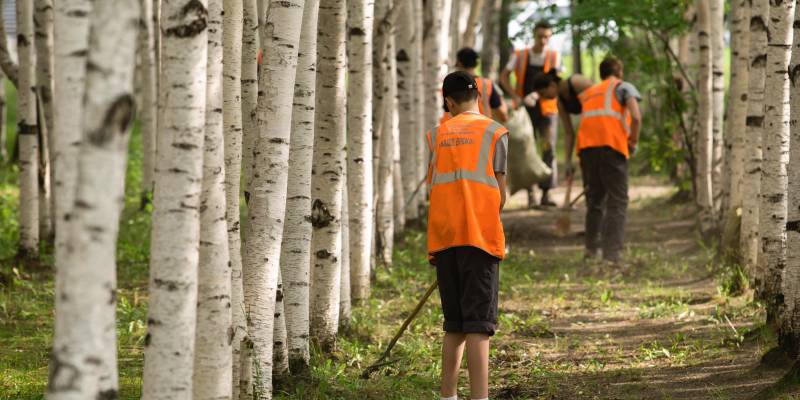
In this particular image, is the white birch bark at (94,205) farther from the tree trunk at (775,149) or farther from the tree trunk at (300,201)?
the tree trunk at (775,149)

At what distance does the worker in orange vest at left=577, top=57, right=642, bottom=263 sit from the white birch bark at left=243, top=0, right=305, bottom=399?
556cm

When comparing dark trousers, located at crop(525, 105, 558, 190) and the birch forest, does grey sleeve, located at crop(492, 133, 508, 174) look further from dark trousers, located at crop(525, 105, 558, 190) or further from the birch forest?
dark trousers, located at crop(525, 105, 558, 190)

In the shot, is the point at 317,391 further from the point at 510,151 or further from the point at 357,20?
the point at 510,151

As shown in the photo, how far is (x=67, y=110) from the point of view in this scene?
341 centimetres

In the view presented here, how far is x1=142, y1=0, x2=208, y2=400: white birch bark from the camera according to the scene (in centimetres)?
386

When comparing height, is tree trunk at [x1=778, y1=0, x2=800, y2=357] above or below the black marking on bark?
below

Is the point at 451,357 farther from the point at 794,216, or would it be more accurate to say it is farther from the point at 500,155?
the point at 794,216

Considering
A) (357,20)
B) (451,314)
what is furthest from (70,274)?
(357,20)

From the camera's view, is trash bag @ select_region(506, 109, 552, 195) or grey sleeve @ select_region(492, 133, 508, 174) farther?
trash bag @ select_region(506, 109, 552, 195)

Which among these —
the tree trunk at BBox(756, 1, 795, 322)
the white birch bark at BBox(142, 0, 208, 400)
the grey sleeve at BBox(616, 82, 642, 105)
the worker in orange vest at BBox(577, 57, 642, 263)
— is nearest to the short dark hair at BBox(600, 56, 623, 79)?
the worker in orange vest at BBox(577, 57, 642, 263)

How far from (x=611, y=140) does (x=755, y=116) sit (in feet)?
7.09

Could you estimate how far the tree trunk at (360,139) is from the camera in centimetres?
823

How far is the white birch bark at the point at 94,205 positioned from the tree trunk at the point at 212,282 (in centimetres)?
121

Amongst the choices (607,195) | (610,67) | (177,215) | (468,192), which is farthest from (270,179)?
(607,195)
